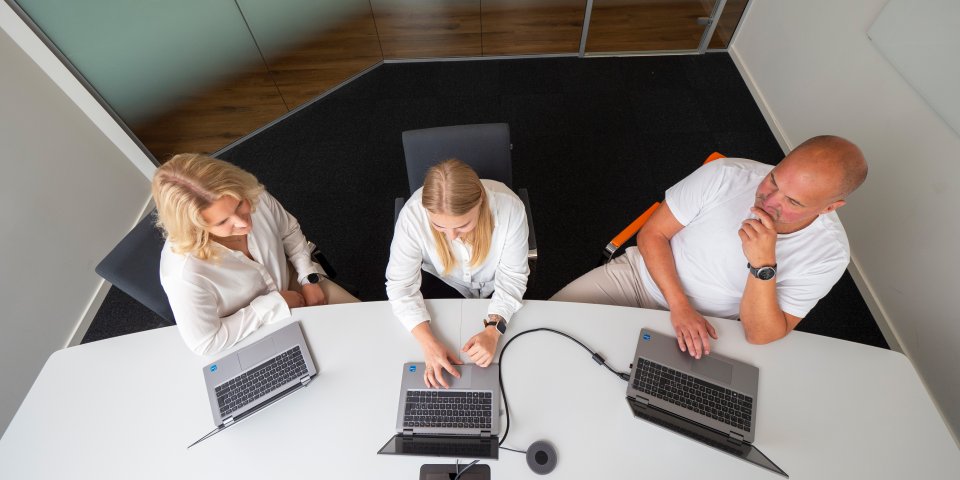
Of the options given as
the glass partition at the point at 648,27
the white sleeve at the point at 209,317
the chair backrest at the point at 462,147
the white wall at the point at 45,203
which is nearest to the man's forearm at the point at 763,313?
the chair backrest at the point at 462,147

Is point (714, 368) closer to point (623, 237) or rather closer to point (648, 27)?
point (623, 237)

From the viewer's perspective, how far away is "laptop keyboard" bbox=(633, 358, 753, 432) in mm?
1337

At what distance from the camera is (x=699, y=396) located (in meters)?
1.37

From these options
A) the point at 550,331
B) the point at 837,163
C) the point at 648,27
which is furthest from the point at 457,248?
the point at 648,27

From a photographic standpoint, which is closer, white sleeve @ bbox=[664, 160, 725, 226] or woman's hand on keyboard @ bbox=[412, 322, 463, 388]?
woman's hand on keyboard @ bbox=[412, 322, 463, 388]

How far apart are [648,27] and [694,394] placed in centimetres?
318

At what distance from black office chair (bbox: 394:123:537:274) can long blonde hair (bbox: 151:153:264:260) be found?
65 cm

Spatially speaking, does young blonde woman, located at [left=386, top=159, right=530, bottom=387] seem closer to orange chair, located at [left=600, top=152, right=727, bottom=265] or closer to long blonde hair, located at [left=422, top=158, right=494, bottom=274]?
long blonde hair, located at [left=422, top=158, right=494, bottom=274]

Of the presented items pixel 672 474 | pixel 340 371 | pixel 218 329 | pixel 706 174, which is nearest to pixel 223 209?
pixel 218 329

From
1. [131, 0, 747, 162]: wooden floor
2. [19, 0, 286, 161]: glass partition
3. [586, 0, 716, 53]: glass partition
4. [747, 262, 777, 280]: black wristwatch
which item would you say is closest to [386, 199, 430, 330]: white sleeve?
[747, 262, 777, 280]: black wristwatch

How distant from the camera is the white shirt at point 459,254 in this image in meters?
1.54

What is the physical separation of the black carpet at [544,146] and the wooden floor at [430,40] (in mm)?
114

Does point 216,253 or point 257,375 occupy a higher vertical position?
point 216,253

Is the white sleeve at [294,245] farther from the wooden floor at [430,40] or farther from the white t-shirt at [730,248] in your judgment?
the wooden floor at [430,40]
